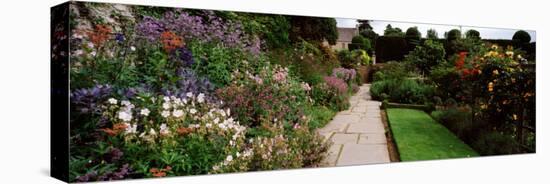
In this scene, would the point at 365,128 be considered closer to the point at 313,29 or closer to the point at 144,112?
the point at 313,29

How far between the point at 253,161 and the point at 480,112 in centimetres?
342

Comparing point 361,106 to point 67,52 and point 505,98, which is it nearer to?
point 505,98

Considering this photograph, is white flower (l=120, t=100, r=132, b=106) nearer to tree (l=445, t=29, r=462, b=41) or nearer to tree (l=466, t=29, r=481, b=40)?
tree (l=445, t=29, r=462, b=41)

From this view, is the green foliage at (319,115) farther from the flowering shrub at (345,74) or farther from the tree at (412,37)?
the tree at (412,37)

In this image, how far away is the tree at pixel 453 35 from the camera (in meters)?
7.97

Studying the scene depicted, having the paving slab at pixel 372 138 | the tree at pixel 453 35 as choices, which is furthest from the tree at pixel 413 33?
the paving slab at pixel 372 138

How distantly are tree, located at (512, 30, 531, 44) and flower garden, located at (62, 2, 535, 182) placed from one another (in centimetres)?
41

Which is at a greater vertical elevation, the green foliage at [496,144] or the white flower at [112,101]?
the white flower at [112,101]

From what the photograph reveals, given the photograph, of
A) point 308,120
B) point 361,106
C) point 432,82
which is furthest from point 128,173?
point 432,82

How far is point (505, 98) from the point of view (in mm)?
8242

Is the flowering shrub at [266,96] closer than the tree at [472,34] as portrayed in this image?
Yes

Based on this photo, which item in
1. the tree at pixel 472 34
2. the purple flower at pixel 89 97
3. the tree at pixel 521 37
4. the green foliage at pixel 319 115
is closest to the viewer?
the purple flower at pixel 89 97

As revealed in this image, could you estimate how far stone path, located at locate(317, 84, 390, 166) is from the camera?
702cm

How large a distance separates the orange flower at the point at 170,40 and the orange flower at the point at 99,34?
523 millimetres
